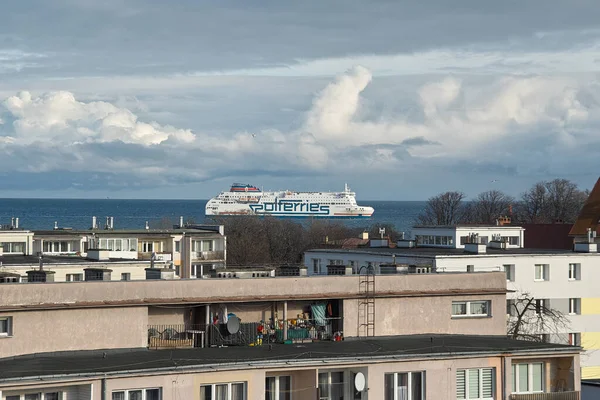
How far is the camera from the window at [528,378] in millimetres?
29641

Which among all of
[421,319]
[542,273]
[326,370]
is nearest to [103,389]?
[326,370]

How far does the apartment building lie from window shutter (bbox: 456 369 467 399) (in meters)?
0.04

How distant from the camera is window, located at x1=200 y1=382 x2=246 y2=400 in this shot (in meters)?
25.8

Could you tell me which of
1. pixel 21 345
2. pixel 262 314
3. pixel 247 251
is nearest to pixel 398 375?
pixel 262 314

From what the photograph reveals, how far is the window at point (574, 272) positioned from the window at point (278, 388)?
129 ft

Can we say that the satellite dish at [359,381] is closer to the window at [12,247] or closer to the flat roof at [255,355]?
the flat roof at [255,355]

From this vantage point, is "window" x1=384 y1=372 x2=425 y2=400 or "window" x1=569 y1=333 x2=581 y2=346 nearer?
"window" x1=384 y1=372 x2=425 y2=400

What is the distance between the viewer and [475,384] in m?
29.0

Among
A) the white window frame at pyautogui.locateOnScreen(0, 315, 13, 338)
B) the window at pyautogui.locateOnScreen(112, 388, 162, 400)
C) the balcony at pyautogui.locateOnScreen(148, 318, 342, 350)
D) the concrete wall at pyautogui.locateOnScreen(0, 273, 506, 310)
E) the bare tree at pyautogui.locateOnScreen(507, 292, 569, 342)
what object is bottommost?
the bare tree at pyautogui.locateOnScreen(507, 292, 569, 342)

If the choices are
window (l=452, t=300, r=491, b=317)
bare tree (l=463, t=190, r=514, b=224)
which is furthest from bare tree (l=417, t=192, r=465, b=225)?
window (l=452, t=300, r=491, b=317)

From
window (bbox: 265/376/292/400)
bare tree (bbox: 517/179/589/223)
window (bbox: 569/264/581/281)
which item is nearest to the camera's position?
window (bbox: 265/376/292/400)

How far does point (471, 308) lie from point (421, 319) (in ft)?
6.45

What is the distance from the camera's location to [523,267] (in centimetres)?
6197

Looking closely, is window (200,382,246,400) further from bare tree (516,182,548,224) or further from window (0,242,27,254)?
bare tree (516,182,548,224)
